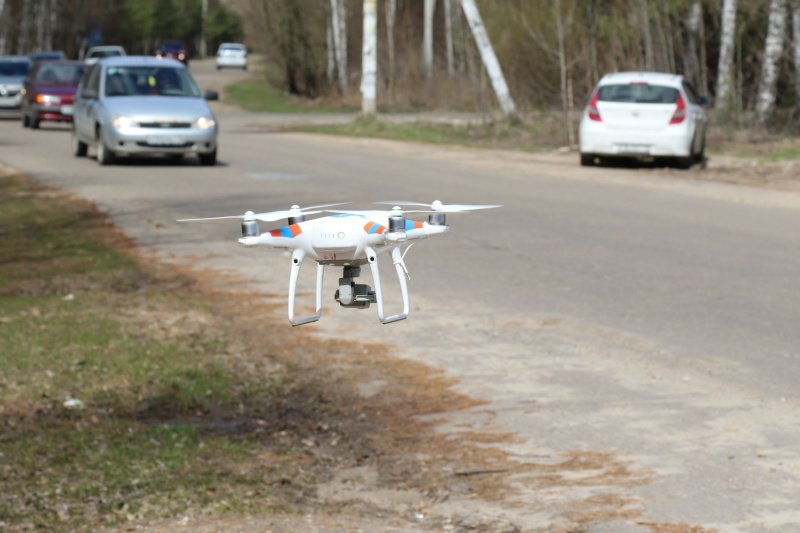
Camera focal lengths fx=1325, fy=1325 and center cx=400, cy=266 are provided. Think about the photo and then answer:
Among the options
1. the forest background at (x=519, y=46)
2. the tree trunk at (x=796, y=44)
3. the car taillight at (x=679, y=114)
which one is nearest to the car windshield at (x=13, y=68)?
the forest background at (x=519, y=46)

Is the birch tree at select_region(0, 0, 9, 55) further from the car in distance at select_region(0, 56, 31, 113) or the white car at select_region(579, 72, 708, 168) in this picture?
the white car at select_region(579, 72, 708, 168)

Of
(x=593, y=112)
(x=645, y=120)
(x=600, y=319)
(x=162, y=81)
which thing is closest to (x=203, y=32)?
(x=593, y=112)

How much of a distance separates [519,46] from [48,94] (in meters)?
15.9

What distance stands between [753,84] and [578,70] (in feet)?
26.0

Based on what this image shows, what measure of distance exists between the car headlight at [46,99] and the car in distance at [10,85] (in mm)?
6541

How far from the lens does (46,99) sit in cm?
3869

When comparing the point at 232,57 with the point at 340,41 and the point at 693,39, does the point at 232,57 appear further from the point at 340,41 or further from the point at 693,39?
the point at 693,39

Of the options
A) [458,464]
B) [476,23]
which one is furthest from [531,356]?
[476,23]

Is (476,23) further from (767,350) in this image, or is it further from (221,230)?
(767,350)

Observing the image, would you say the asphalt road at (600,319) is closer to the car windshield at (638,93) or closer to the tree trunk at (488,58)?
the car windshield at (638,93)

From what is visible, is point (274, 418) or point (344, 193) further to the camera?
point (344, 193)

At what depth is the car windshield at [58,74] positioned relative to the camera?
4044cm

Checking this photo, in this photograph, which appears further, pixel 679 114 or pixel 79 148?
pixel 79 148

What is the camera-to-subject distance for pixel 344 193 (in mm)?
20328
